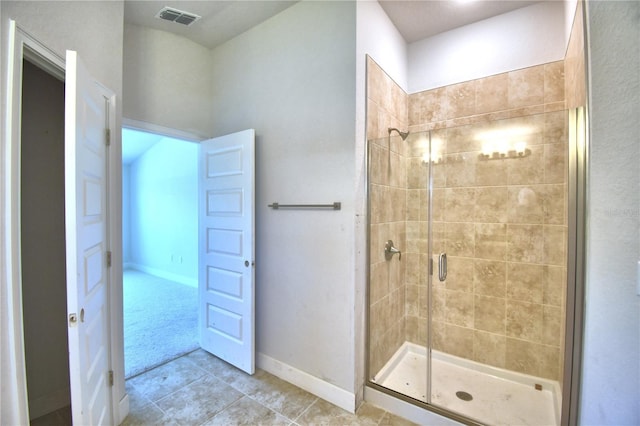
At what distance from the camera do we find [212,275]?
8.50ft

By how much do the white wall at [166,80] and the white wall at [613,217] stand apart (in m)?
2.78

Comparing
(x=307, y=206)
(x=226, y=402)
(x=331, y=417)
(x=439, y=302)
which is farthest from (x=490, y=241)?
(x=226, y=402)

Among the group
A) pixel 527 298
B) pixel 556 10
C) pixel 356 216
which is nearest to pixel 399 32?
pixel 556 10

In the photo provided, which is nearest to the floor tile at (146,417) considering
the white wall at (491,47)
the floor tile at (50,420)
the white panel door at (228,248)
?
the floor tile at (50,420)

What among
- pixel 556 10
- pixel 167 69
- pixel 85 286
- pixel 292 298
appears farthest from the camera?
pixel 167 69

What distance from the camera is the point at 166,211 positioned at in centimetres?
551

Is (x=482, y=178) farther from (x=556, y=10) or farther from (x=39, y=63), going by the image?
(x=39, y=63)

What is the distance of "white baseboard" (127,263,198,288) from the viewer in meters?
5.02

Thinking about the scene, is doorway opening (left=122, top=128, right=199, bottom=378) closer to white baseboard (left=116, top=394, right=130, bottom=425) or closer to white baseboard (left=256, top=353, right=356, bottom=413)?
white baseboard (left=116, top=394, right=130, bottom=425)

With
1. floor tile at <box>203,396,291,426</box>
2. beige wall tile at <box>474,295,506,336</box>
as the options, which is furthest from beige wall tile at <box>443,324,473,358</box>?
floor tile at <box>203,396,291,426</box>

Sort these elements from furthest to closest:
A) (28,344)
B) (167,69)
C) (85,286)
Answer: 1. (167,69)
2. (28,344)
3. (85,286)

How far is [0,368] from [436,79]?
3.28 meters

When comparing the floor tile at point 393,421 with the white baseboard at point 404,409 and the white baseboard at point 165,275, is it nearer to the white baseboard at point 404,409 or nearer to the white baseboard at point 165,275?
the white baseboard at point 404,409

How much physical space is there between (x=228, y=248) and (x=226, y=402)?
3.75 feet
